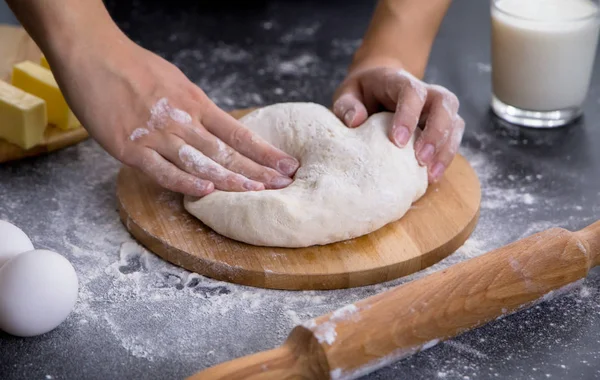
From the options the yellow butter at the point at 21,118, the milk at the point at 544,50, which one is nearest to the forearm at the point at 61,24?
the yellow butter at the point at 21,118

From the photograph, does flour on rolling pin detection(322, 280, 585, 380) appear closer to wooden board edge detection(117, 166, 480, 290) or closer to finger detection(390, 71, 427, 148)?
wooden board edge detection(117, 166, 480, 290)

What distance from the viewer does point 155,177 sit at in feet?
5.51

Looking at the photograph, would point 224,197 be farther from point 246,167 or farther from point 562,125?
point 562,125

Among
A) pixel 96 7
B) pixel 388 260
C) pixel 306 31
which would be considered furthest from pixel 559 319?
pixel 306 31

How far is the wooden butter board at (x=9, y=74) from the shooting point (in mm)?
1952

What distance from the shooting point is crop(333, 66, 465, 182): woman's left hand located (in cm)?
170

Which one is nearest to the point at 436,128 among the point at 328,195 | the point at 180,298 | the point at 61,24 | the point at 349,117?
the point at 349,117

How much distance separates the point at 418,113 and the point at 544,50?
0.51 m

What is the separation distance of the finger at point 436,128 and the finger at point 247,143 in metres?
0.27

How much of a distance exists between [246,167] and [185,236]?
19cm

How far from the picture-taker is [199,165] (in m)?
1.66

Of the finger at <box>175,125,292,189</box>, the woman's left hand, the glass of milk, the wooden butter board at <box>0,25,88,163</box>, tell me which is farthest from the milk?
the wooden butter board at <box>0,25,88,163</box>

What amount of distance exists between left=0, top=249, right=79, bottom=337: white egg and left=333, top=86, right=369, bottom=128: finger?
72 cm

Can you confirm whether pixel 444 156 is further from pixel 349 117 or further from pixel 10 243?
pixel 10 243
